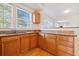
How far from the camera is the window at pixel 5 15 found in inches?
104

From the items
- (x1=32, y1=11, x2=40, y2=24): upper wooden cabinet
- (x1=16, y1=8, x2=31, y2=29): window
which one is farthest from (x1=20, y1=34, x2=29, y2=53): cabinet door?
(x1=32, y1=11, x2=40, y2=24): upper wooden cabinet

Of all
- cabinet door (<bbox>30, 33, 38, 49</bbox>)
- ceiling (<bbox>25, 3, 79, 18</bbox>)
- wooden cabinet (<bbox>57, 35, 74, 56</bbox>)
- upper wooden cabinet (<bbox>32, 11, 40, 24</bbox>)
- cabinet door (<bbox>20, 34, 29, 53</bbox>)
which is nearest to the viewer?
wooden cabinet (<bbox>57, 35, 74, 56</bbox>)

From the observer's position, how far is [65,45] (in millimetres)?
2250

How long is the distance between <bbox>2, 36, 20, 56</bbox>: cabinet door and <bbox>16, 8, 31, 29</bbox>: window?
1.00m

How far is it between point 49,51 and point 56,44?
1.51 ft

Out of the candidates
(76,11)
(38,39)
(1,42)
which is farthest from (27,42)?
(76,11)

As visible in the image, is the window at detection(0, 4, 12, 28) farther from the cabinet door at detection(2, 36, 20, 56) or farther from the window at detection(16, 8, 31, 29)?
the cabinet door at detection(2, 36, 20, 56)

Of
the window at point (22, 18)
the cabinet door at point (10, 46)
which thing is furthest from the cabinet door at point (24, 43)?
the window at point (22, 18)

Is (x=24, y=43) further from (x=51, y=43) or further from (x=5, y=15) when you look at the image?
(x=5, y=15)

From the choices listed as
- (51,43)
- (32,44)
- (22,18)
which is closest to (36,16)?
(22,18)

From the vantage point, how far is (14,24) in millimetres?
3129

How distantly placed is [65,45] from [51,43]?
0.59 meters

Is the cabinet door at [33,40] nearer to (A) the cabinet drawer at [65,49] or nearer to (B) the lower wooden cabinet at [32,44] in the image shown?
(B) the lower wooden cabinet at [32,44]

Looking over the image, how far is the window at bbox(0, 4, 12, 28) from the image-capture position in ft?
8.68
